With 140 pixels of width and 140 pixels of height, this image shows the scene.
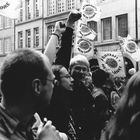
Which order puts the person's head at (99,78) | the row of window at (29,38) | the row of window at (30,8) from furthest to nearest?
the row of window at (30,8)
the row of window at (29,38)
the person's head at (99,78)

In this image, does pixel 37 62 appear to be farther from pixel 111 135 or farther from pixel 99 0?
pixel 99 0

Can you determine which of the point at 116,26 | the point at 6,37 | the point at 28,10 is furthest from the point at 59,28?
the point at 6,37

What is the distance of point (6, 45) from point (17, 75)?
36315 mm

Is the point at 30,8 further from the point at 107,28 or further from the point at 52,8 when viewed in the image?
the point at 107,28

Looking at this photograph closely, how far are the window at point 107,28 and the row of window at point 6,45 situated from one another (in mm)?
11485

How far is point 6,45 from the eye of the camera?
124 ft

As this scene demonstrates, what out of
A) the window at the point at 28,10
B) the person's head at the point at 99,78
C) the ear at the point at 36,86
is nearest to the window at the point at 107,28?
the window at the point at 28,10

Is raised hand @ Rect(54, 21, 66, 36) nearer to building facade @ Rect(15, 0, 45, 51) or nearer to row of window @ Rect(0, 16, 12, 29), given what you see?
building facade @ Rect(15, 0, 45, 51)

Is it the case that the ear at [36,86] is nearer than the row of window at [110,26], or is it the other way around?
the ear at [36,86]

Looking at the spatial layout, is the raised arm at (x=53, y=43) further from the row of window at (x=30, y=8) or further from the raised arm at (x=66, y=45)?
the row of window at (x=30, y=8)

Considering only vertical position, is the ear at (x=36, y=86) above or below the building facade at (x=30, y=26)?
below

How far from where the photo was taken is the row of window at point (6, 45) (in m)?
37.4

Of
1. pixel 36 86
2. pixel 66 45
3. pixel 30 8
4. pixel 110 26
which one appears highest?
pixel 30 8

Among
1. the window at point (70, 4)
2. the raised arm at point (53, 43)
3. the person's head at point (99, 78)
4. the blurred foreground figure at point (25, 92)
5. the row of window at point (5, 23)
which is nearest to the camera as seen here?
the blurred foreground figure at point (25, 92)
